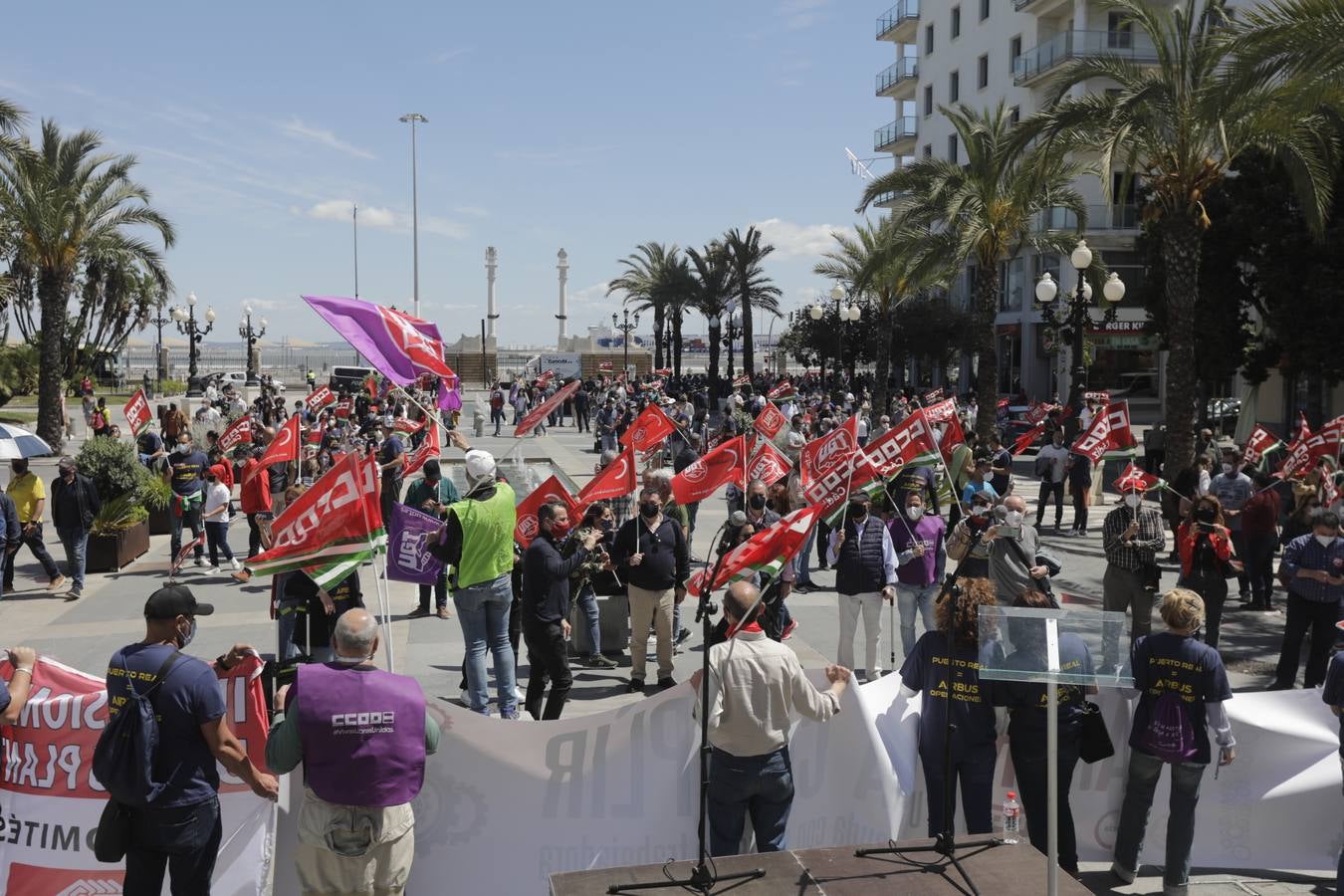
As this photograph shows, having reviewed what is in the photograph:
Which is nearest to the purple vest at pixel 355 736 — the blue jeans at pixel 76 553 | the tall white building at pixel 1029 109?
the blue jeans at pixel 76 553

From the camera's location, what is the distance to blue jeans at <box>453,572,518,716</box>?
762 centimetres

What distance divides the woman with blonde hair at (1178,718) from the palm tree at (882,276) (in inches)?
829

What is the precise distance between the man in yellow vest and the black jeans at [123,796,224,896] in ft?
10.2

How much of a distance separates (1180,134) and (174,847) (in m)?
15.9

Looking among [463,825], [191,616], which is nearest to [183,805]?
[191,616]

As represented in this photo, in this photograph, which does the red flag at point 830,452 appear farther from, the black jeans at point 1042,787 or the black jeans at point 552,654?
the black jeans at point 1042,787

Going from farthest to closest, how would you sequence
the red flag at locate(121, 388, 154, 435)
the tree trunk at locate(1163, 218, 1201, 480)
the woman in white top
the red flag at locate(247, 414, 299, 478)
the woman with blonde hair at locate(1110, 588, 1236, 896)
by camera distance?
the red flag at locate(121, 388, 154, 435)
the tree trunk at locate(1163, 218, 1201, 480)
the woman in white top
the red flag at locate(247, 414, 299, 478)
the woman with blonde hair at locate(1110, 588, 1236, 896)

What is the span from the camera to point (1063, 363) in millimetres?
46344

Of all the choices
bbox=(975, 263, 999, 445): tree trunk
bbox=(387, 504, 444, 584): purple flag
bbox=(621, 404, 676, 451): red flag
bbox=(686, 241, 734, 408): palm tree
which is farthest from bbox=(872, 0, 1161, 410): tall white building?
bbox=(387, 504, 444, 584): purple flag

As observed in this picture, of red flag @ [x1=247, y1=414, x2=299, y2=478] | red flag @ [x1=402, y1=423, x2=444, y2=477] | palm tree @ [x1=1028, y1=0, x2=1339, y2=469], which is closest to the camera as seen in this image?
red flag @ [x1=402, y1=423, x2=444, y2=477]

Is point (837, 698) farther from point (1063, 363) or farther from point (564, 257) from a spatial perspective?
point (564, 257)

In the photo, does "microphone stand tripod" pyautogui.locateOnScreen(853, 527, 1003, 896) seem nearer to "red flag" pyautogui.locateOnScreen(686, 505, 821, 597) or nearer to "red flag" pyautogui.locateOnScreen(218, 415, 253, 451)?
"red flag" pyautogui.locateOnScreen(686, 505, 821, 597)

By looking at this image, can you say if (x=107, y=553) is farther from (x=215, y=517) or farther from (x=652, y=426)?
(x=652, y=426)

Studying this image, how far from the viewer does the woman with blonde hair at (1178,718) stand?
5441 mm
